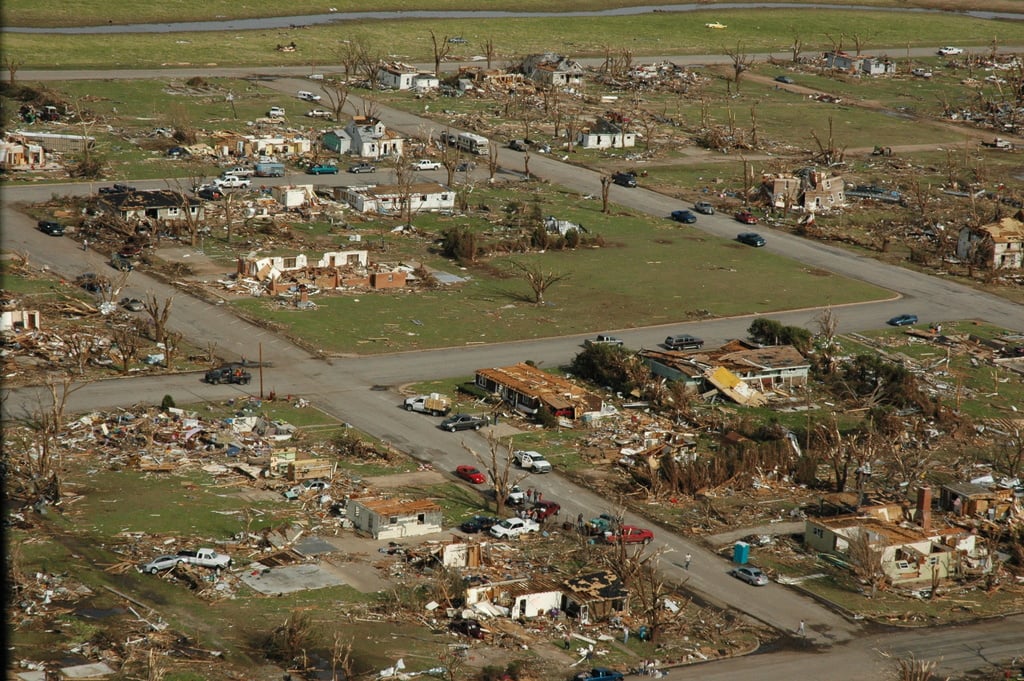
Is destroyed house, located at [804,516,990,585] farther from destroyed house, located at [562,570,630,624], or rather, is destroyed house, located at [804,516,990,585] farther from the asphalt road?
destroyed house, located at [562,570,630,624]

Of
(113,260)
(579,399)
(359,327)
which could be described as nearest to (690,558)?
(579,399)

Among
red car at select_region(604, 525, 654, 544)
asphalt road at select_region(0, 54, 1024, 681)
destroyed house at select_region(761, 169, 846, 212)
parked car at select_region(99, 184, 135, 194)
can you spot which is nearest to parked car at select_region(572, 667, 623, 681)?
asphalt road at select_region(0, 54, 1024, 681)

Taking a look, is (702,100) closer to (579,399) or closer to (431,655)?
(579,399)

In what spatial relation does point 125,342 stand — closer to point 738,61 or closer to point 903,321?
point 903,321

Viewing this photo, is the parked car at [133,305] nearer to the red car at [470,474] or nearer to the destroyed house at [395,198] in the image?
the destroyed house at [395,198]

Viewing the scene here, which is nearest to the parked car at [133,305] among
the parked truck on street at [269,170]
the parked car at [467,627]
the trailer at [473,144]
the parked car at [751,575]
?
the parked truck on street at [269,170]

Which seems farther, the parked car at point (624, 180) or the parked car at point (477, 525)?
the parked car at point (624, 180)

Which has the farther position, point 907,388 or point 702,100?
point 702,100

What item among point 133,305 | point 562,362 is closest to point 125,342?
point 133,305
